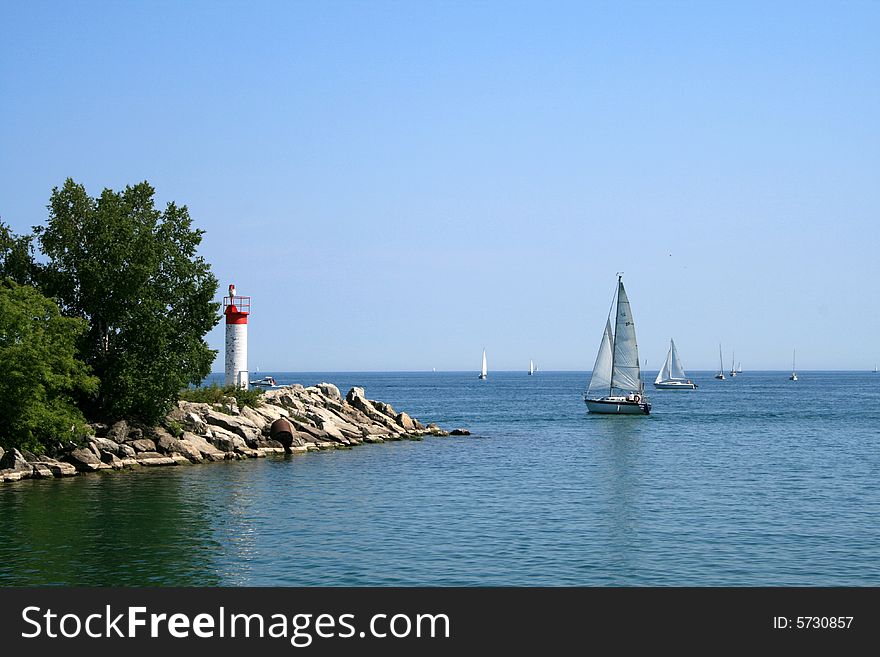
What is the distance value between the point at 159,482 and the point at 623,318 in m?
64.8

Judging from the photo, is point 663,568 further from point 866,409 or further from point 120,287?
point 866,409

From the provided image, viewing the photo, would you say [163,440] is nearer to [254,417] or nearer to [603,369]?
[254,417]

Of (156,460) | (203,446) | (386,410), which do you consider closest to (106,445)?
(156,460)

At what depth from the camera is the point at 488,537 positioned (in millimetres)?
31859

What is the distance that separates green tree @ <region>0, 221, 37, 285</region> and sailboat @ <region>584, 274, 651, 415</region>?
208 feet

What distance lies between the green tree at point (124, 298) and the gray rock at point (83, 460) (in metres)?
3.75

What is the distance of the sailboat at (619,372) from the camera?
99.8m

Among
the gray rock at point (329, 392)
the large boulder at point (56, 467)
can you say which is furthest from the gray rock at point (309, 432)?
the large boulder at point (56, 467)

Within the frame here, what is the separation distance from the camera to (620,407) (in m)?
104

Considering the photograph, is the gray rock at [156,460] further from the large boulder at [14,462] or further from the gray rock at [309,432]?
the gray rock at [309,432]

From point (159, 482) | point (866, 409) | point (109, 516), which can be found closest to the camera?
point (109, 516)

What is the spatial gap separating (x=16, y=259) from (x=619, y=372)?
6770 cm

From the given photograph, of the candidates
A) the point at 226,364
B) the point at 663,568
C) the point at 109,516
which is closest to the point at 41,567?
the point at 109,516

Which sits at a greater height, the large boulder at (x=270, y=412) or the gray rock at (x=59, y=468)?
the large boulder at (x=270, y=412)
